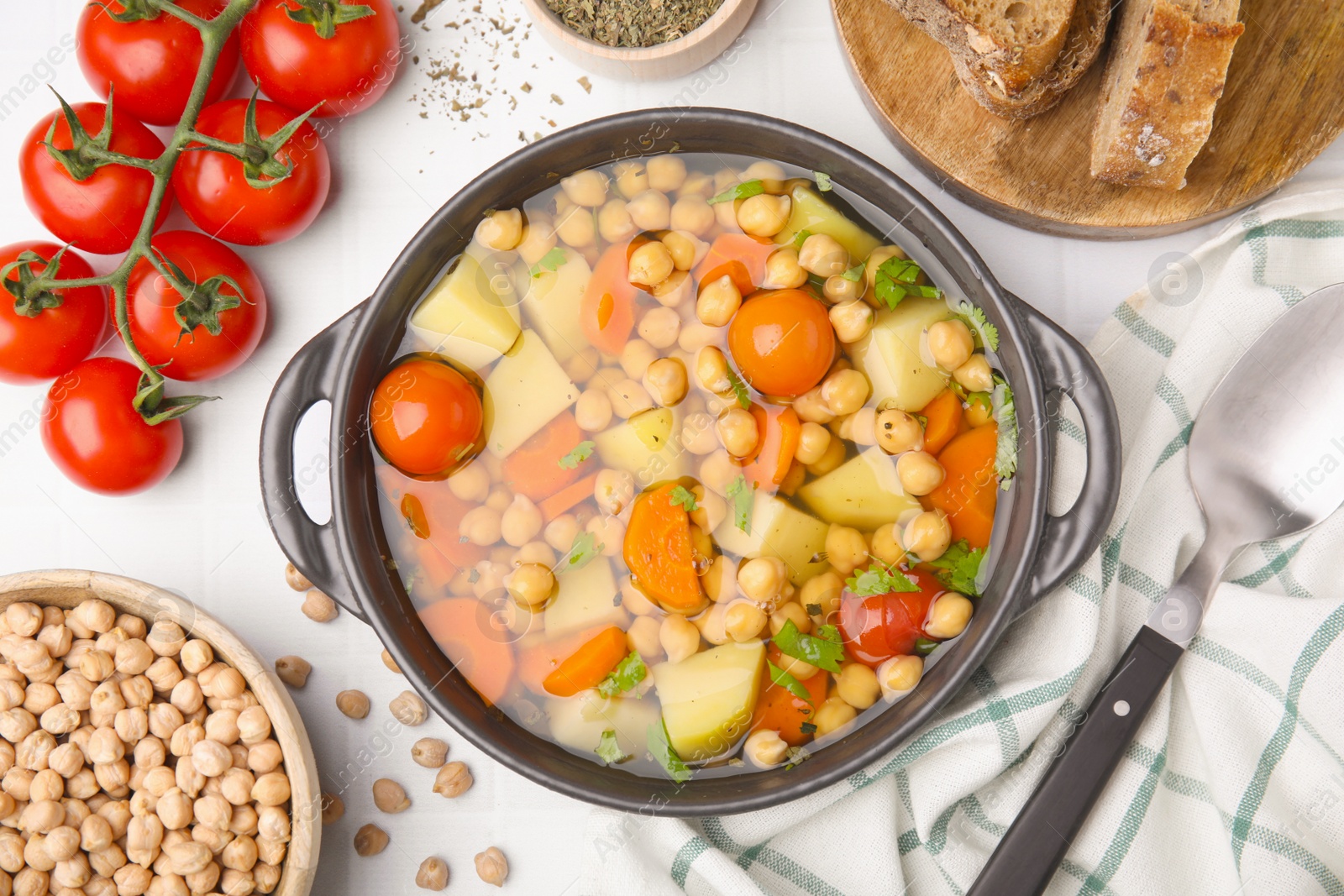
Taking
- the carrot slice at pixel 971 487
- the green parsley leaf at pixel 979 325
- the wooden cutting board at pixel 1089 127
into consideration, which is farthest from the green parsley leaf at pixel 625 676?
the wooden cutting board at pixel 1089 127

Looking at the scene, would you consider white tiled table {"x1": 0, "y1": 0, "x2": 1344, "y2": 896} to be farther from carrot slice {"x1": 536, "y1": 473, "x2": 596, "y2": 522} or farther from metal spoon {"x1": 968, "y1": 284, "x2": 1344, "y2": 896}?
carrot slice {"x1": 536, "y1": 473, "x2": 596, "y2": 522}

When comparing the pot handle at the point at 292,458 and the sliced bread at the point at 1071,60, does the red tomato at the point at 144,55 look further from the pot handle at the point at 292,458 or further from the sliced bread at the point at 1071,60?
the sliced bread at the point at 1071,60

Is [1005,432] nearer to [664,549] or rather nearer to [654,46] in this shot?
[664,549]

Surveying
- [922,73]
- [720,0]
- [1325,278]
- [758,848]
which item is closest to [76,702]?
[758,848]

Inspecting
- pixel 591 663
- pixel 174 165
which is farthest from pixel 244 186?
pixel 591 663

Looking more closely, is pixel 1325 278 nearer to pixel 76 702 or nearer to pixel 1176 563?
pixel 1176 563

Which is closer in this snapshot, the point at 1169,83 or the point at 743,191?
the point at 1169,83
